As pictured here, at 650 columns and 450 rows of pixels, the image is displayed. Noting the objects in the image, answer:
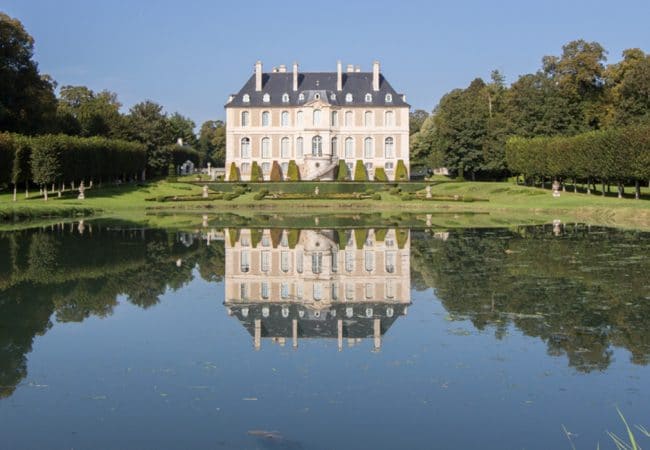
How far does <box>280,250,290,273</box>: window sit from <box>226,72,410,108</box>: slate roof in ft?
148

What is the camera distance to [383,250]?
19359 mm

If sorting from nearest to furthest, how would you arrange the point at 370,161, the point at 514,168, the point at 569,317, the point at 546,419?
the point at 546,419 < the point at 569,317 < the point at 514,168 < the point at 370,161

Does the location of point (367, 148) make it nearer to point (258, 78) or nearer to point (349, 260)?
point (258, 78)

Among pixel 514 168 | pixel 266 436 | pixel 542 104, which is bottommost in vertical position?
pixel 266 436

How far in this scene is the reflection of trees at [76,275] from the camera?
10281 millimetres

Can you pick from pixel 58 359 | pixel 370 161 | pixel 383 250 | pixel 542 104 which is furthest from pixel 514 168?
pixel 58 359

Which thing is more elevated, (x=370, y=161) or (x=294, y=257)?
(x=370, y=161)

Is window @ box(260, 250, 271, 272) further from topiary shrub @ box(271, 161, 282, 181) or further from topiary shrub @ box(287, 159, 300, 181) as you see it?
topiary shrub @ box(271, 161, 282, 181)

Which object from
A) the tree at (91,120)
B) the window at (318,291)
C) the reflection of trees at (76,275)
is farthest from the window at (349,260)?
the tree at (91,120)

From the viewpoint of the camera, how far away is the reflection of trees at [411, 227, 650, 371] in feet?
31.3

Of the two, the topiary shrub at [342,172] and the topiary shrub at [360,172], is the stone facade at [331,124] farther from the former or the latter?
the topiary shrub at [360,172]

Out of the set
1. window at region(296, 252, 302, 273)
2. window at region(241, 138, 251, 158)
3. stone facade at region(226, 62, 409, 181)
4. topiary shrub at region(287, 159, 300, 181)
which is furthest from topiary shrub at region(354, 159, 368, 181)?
window at region(296, 252, 302, 273)

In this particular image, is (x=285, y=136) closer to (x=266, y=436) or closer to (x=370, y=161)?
(x=370, y=161)

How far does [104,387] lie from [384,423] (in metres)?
2.79
